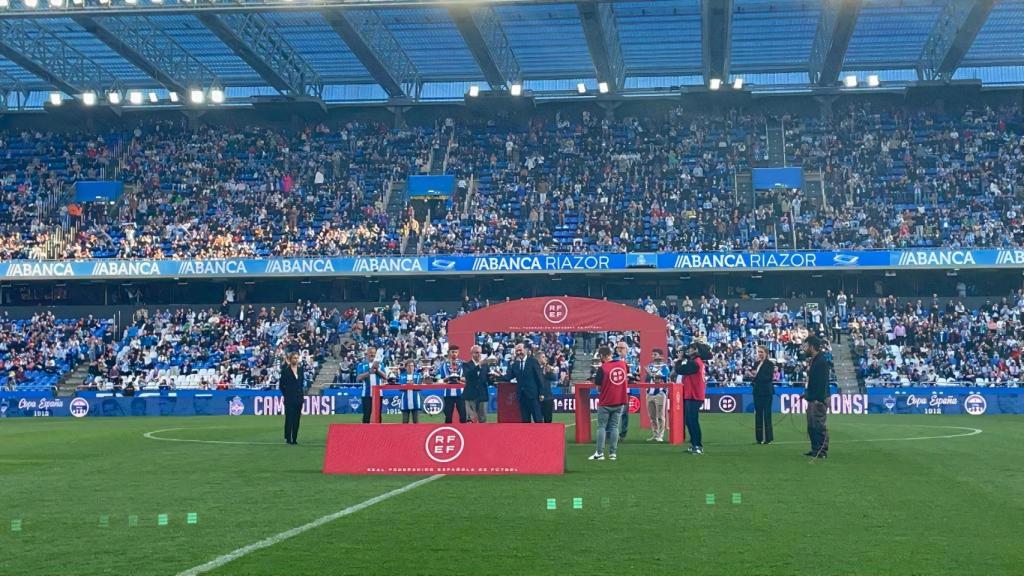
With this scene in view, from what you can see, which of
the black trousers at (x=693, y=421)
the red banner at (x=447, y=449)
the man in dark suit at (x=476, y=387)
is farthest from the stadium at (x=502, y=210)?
the red banner at (x=447, y=449)

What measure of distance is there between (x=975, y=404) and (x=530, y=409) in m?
22.1

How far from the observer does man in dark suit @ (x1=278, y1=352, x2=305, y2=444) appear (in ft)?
74.7

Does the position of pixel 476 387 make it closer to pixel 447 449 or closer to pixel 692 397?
pixel 692 397

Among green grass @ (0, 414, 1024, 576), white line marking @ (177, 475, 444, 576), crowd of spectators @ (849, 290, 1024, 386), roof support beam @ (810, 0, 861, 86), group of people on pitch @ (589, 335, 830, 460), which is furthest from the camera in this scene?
roof support beam @ (810, 0, 861, 86)

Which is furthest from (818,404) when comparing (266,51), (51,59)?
(51,59)

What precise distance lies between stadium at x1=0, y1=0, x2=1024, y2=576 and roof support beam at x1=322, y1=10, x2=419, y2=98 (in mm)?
202

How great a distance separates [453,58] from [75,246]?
61.8 ft

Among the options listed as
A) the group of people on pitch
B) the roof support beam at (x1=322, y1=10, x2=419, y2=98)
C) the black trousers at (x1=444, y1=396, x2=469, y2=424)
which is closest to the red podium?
the group of people on pitch

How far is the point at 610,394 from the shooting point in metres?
18.0

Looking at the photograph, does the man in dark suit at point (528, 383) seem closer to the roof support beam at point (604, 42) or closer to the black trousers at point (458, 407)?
the black trousers at point (458, 407)

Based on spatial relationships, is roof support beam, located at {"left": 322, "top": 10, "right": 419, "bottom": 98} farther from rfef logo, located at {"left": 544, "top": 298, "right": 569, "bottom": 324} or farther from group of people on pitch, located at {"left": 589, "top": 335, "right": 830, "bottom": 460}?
group of people on pitch, located at {"left": 589, "top": 335, "right": 830, "bottom": 460}

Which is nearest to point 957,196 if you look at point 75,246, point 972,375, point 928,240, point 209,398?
point 928,240

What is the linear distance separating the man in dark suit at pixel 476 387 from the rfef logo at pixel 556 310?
243 inches

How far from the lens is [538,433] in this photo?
15914mm
